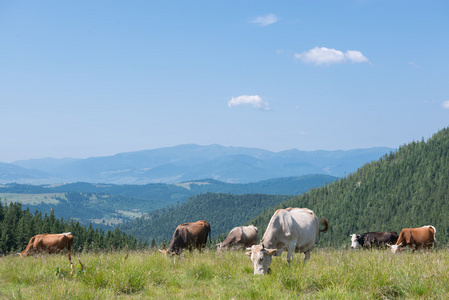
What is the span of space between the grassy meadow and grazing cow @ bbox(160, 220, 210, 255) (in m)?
6.18

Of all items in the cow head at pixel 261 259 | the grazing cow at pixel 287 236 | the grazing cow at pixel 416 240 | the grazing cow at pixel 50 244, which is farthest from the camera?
the grazing cow at pixel 416 240

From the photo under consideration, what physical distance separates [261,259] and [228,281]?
4.18ft

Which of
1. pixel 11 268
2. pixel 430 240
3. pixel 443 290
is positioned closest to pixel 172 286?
pixel 11 268

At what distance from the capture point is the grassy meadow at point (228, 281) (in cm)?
802

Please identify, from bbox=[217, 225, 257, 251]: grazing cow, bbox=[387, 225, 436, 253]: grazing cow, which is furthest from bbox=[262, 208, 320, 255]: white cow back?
bbox=[217, 225, 257, 251]: grazing cow

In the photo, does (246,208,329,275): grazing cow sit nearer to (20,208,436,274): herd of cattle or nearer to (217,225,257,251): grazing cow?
(20,208,436,274): herd of cattle

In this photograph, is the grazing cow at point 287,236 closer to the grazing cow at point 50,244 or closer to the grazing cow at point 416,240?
the grazing cow at point 416,240

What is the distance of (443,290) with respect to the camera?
7.29 meters

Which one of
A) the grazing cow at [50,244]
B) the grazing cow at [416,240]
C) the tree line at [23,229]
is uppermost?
the grazing cow at [50,244]

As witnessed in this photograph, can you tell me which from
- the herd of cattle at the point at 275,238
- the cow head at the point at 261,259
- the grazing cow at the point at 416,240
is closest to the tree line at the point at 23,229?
the herd of cattle at the point at 275,238

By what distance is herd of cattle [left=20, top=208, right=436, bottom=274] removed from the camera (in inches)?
476

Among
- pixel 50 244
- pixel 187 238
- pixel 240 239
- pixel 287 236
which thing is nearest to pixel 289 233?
pixel 287 236

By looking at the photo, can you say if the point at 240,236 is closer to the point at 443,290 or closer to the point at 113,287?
the point at 113,287

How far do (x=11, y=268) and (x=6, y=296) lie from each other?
357cm
